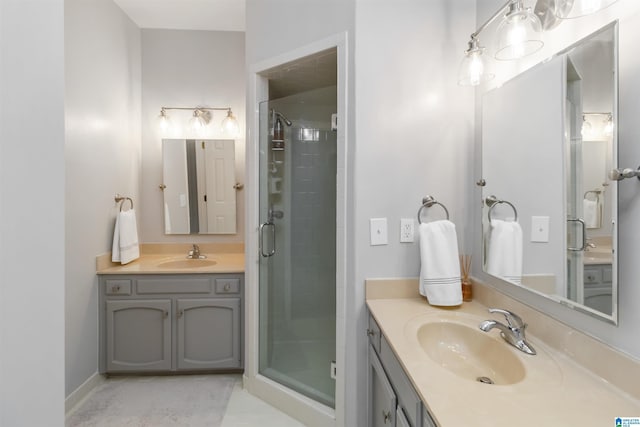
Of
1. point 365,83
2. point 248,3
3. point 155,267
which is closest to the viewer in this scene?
point 365,83

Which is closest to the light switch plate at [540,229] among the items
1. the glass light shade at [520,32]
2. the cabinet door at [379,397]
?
the glass light shade at [520,32]

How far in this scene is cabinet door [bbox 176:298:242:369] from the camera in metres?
2.39

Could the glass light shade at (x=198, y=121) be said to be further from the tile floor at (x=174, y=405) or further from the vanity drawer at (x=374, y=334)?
the vanity drawer at (x=374, y=334)

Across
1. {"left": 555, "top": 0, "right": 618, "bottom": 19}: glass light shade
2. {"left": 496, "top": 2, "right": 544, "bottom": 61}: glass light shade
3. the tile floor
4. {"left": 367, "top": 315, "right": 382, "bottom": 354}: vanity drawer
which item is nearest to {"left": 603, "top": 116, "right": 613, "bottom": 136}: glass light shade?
{"left": 555, "top": 0, "right": 618, "bottom": 19}: glass light shade

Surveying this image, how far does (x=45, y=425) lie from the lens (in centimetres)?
73

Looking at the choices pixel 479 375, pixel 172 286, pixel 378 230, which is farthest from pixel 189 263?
pixel 479 375

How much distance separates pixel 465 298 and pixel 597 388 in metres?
0.75

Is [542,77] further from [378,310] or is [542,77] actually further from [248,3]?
[248,3]

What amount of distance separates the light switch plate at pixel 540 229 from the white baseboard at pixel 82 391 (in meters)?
2.81

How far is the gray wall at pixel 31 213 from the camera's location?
24.1 inches

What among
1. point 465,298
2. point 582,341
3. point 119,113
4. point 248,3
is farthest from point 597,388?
point 119,113

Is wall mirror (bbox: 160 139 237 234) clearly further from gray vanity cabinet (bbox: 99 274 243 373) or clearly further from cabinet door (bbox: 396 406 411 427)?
cabinet door (bbox: 396 406 411 427)

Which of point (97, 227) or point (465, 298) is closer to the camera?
point (465, 298)

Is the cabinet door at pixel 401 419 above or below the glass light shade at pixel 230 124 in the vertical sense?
below
